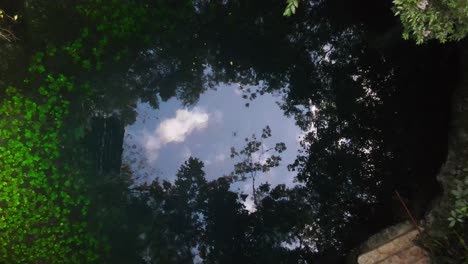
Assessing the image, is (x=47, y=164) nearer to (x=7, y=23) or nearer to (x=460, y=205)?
(x=7, y=23)

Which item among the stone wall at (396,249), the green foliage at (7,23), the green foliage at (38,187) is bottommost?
the stone wall at (396,249)

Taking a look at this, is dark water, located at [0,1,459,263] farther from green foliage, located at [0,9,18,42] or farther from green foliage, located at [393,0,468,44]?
green foliage, located at [393,0,468,44]

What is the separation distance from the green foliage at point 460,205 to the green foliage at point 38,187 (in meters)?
8.71

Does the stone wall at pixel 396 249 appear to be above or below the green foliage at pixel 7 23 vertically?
below

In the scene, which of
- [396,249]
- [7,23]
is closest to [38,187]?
[7,23]

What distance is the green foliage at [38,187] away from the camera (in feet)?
26.5

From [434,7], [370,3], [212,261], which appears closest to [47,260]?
[212,261]

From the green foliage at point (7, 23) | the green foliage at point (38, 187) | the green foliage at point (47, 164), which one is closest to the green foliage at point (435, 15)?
the green foliage at point (47, 164)

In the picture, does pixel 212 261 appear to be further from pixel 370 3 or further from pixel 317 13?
pixel 370 3

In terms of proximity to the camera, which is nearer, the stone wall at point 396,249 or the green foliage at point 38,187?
the stone wall at point 396,249

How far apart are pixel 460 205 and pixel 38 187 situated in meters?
9.68

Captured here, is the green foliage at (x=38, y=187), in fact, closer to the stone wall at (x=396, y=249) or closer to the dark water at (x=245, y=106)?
the dark water at (x=245, y=106)

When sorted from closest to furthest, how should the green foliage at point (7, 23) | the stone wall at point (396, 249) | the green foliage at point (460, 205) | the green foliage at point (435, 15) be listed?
1. the green foliage at point (435, 15)
2. the green foliage at point (460, 205)
3. the stone wall at point (396, 249)
4. the green foliage at point (7, 23)

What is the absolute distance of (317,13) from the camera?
30.9 ft
